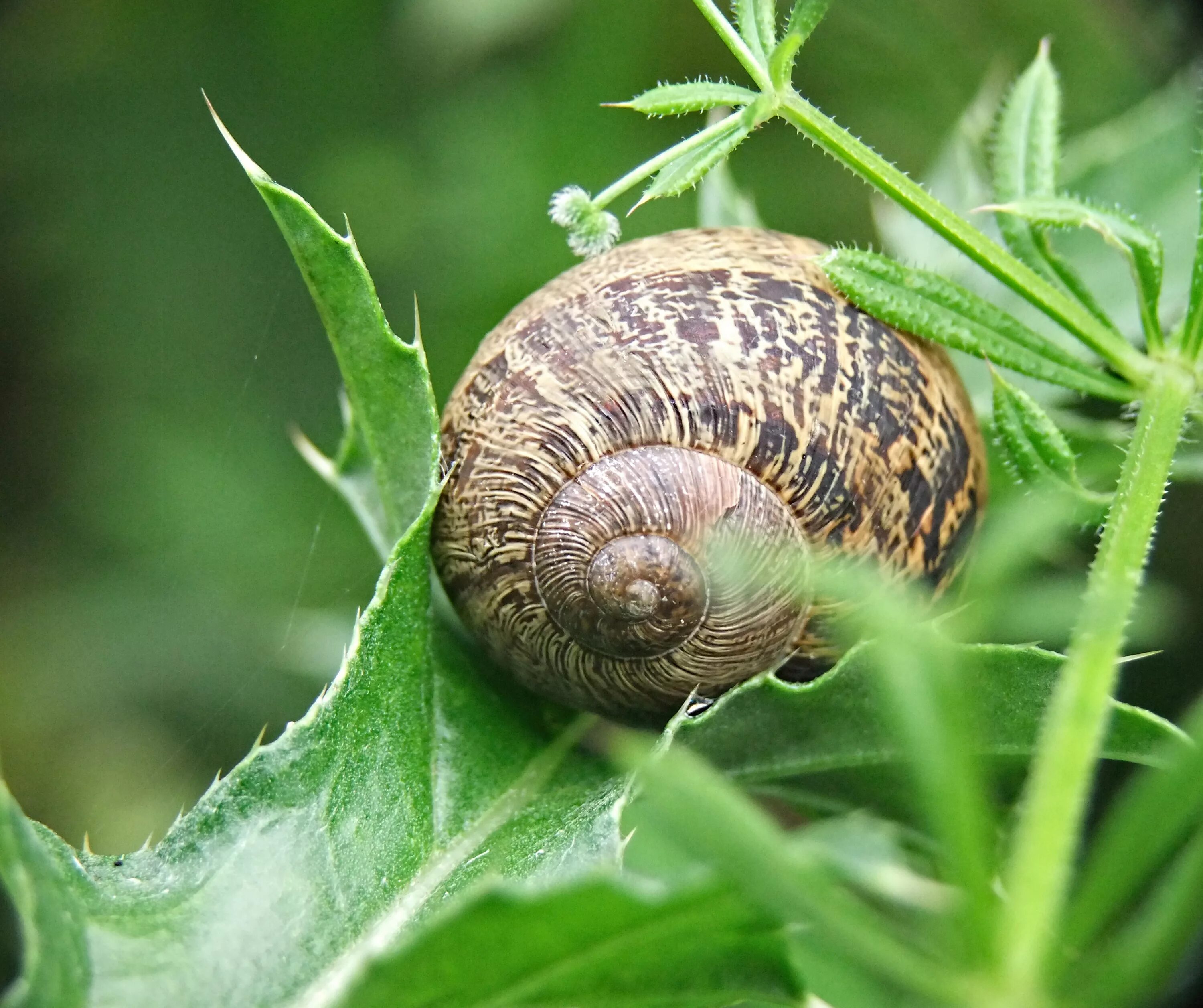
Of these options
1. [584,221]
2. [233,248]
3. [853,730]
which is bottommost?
[853,730]

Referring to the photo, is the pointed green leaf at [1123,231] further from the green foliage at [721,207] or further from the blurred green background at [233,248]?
the blurred green background at [233,248]

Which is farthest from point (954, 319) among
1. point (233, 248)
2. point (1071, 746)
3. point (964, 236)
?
point (233, 248)

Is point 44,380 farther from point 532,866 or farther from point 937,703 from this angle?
point 937,703

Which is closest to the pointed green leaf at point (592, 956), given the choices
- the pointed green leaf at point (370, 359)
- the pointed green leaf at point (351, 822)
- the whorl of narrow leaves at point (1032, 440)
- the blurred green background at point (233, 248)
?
the pointed green leaf at point (351, 822)

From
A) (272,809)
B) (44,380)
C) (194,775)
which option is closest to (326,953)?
(272,809)

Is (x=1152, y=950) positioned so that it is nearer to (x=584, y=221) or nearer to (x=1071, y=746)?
(x=1071, y=746)

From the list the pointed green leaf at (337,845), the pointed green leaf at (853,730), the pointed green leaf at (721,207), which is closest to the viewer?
the pointed green leaf at (337,845)
